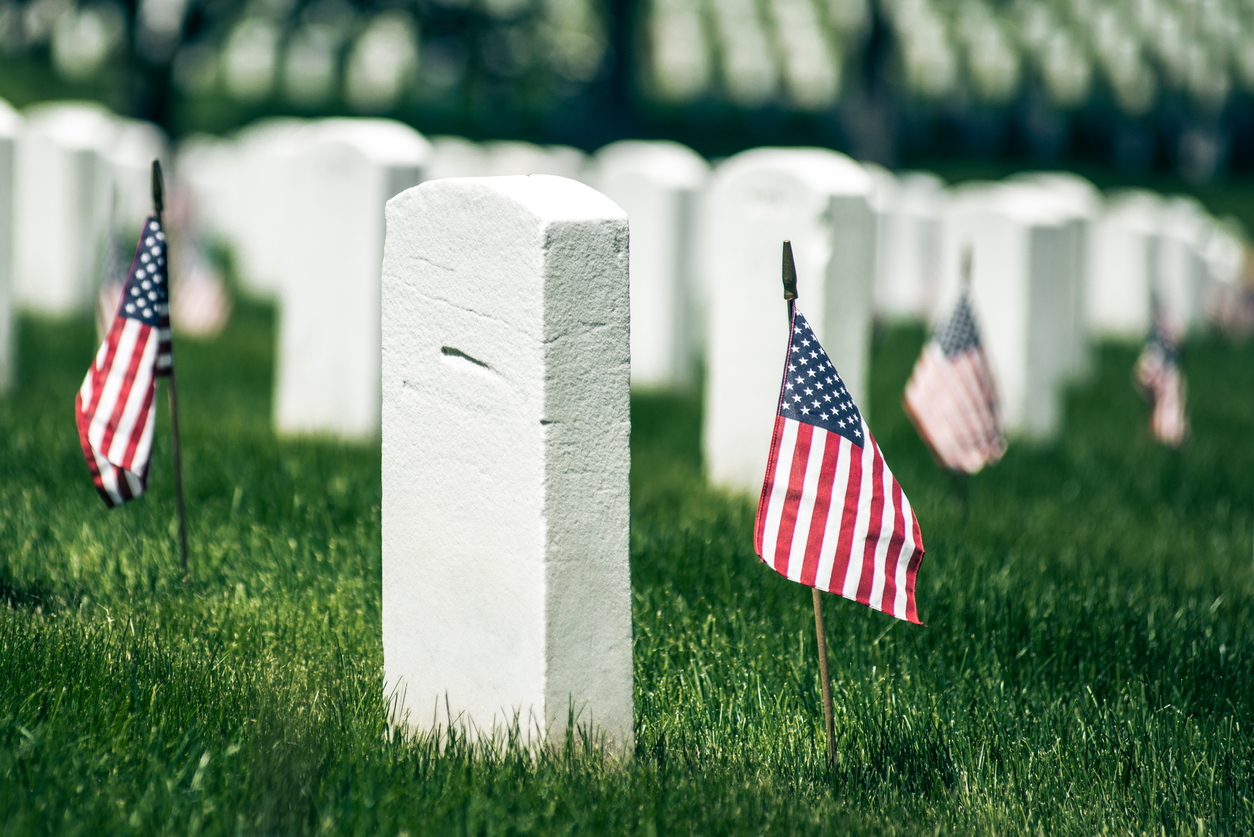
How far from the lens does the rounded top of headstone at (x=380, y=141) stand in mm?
6926

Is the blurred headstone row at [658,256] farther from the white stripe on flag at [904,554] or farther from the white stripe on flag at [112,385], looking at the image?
the white stripe on flag at [112,385]

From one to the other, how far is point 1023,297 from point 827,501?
577cm

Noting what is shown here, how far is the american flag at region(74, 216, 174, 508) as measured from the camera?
399cm

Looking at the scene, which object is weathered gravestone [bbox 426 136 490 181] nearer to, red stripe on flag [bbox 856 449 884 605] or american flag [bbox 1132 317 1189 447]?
american flag [bbox 1132 317 1189 447]

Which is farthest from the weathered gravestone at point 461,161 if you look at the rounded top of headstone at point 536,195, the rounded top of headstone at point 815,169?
the rounded top of headstone at point 536,195

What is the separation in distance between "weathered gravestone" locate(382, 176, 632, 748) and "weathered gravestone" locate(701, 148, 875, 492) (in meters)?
2.93

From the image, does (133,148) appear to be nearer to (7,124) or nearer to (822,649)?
(7,124)

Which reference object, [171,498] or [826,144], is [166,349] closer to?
[171,498]

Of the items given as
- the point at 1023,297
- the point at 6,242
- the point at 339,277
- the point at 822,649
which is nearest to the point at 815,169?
the point at 339,277

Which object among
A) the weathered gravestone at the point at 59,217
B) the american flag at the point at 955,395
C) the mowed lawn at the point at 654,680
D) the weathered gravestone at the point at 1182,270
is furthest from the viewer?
the weathered gravestone at the point at 1182,270

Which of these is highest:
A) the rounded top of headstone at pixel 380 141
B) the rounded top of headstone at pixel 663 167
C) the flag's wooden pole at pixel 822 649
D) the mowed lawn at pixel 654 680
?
the rounded top of headstone at pixel 380 141

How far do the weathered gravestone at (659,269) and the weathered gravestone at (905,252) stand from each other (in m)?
5.59

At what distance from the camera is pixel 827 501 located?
10.7 ft

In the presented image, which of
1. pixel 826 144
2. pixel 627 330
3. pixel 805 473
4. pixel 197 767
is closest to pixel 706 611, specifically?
pixel 805 473
